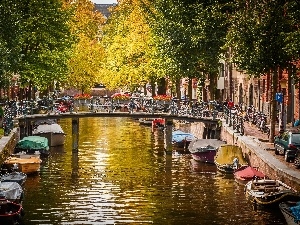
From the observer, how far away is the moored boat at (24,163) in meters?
50.5

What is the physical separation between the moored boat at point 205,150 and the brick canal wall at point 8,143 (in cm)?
1349

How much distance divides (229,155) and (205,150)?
5.91 metres

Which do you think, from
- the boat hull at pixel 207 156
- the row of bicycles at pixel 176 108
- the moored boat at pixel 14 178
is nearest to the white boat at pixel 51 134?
the row of bicycles at pixel 176 108

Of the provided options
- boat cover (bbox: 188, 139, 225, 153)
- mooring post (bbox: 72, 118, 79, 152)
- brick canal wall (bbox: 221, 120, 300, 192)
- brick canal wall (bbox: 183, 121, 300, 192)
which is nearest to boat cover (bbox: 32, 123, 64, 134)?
mooring post (bbox: 72, 118, 79, 152)

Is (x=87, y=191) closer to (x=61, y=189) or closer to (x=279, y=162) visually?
(x=61, y=189)

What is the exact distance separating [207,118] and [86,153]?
1069 centimetres

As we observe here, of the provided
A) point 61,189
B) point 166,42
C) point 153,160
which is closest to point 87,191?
point 61,189

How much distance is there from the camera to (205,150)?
59062 mm

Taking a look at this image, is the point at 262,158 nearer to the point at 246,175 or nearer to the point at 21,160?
the point at 246,175

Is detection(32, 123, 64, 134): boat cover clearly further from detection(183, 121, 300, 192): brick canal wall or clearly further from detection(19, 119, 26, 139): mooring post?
detection(183, 121, 300, 192): brick canal wall

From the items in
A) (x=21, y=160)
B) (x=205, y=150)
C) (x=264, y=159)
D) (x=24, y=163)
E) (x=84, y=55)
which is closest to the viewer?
(x=264, y=159)

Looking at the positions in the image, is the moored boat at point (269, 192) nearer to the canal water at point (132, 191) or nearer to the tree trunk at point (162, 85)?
the canal water at point (132, 191)

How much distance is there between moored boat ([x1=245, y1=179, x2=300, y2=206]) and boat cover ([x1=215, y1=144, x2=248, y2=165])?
1051 centimetres

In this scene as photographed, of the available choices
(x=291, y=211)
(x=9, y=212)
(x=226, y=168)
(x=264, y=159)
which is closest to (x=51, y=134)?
(x=226, y=168)
